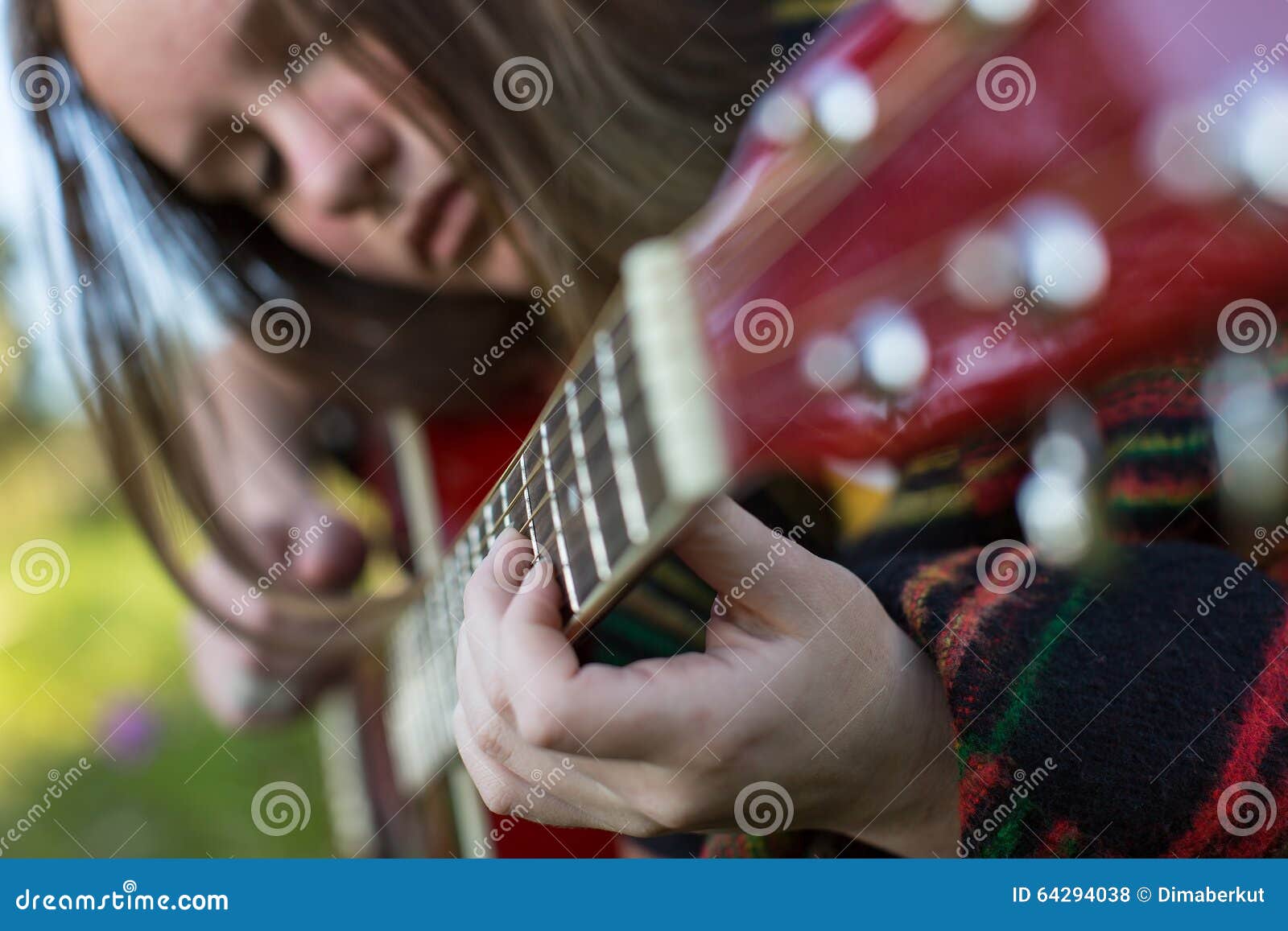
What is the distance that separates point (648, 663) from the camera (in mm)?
335

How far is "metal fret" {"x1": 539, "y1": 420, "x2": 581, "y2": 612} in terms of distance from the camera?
30 cm

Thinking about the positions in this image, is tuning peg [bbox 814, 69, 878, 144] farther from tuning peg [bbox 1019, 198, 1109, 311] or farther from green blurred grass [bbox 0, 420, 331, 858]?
green blurred grass [bbox 0, 420, 331, 858]

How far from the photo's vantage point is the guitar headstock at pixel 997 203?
0.94 feet

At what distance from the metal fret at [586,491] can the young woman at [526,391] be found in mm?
43

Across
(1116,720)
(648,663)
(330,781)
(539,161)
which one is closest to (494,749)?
(648,663)

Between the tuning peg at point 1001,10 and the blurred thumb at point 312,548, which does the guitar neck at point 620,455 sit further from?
the blurred thumb at point 312,548

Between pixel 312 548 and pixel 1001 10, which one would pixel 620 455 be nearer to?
pixel 1001 10

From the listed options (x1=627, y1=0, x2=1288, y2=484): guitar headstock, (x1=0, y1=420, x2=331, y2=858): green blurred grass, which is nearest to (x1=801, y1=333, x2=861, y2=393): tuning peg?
(x1=627, y1=0, x2=1288, y2=484): guitar headstock

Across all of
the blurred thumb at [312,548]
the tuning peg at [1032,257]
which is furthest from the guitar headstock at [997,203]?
the blurred thumb at [312,548]

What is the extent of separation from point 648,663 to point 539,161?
40 centimetres

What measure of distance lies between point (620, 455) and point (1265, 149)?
27 centimetres

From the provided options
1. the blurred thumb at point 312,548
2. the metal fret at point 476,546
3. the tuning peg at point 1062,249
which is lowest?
the blurred thumb at point 312,548

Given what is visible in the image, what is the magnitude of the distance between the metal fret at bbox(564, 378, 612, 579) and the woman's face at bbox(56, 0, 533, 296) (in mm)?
370

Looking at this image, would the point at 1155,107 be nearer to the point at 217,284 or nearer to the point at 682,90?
the point at 682,90
